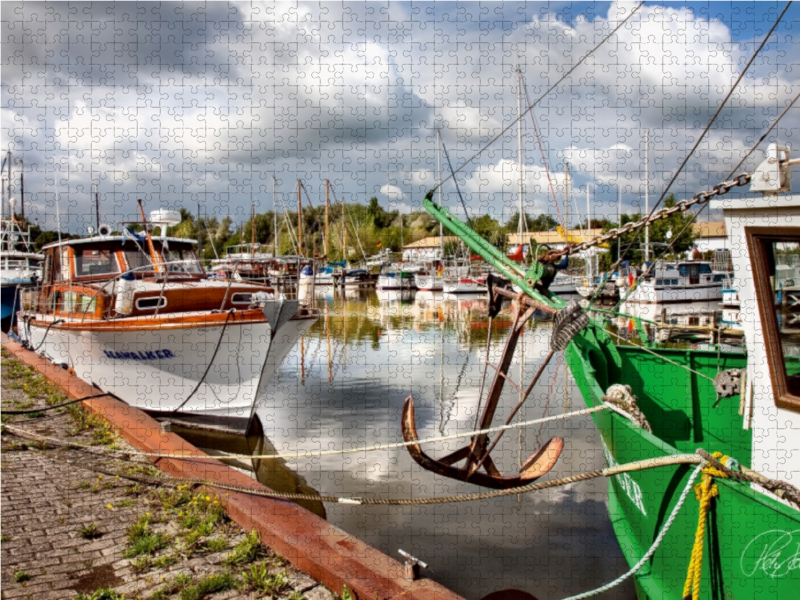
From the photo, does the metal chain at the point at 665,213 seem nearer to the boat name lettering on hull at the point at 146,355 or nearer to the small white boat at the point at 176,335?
the small white boat at the point at 176,335

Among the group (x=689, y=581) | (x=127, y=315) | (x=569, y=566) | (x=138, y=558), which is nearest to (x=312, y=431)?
(x=127, y=315)

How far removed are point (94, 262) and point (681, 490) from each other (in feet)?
40.4

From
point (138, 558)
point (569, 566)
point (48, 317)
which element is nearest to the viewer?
point (138, 558)

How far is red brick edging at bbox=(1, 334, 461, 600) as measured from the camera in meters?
3.78

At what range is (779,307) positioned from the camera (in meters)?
3.88

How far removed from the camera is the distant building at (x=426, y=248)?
74312mm

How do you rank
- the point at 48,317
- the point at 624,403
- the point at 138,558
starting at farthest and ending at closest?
the point at 48,317 → the point at 624,403 → the point at 138,558

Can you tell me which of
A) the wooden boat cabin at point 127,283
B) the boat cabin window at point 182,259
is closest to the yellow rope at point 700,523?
the wooden boat cabin at point 127,283

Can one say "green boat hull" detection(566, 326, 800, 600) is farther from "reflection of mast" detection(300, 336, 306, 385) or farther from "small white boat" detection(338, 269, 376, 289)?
"small white boat" detection(338, 269, 376, 289)

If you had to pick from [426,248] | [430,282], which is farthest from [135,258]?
[426,248]

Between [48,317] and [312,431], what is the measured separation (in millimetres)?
6485

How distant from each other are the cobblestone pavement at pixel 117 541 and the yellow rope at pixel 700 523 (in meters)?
2.10

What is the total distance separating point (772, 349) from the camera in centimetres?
389

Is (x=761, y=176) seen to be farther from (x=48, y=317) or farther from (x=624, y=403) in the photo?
(x=48, y=317)
